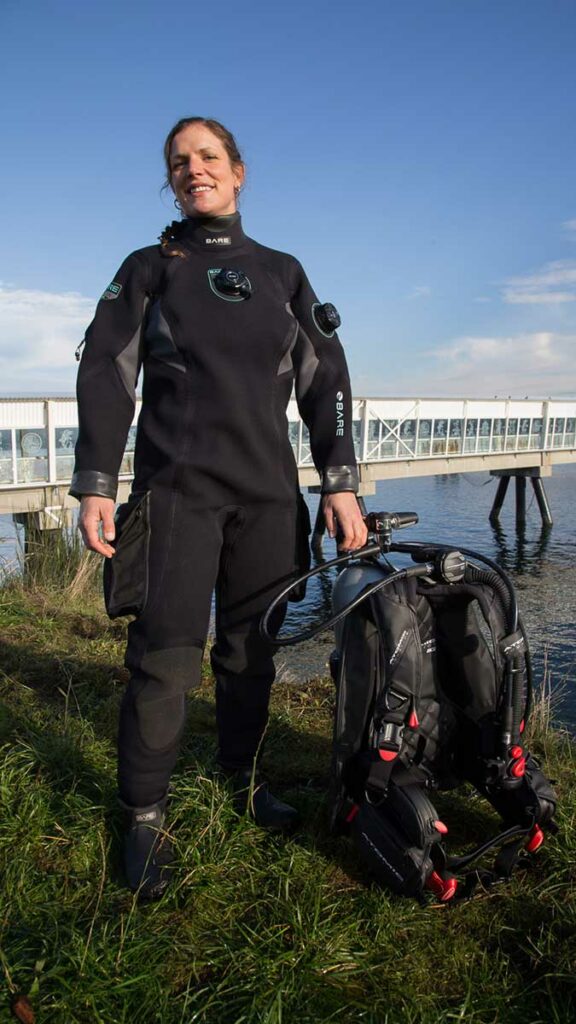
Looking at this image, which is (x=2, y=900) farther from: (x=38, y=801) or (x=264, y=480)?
(x=264, y=480)

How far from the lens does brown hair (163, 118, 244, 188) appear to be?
260 cm

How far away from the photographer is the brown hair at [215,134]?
2.60 m

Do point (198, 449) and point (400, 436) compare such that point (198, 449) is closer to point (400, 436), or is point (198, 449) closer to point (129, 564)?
point (129, 564)

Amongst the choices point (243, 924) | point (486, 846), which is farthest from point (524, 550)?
point (243, 924)

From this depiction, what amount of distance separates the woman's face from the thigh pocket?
1133mm

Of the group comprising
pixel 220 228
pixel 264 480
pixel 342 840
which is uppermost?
pixel 220 228

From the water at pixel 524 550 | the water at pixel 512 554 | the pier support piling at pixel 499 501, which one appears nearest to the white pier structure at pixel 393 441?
the pier support piling at pixel 499 501

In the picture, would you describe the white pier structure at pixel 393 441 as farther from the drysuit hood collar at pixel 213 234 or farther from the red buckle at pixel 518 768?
the red buckle at pixel 518 768

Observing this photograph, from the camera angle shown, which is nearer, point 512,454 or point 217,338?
point 217,338

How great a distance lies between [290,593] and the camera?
2.57 metres

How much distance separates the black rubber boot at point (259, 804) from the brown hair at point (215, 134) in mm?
2291

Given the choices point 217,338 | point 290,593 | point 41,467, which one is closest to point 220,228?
point 217,338

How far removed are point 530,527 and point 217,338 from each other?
30415mm

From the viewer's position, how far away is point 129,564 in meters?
2.32
